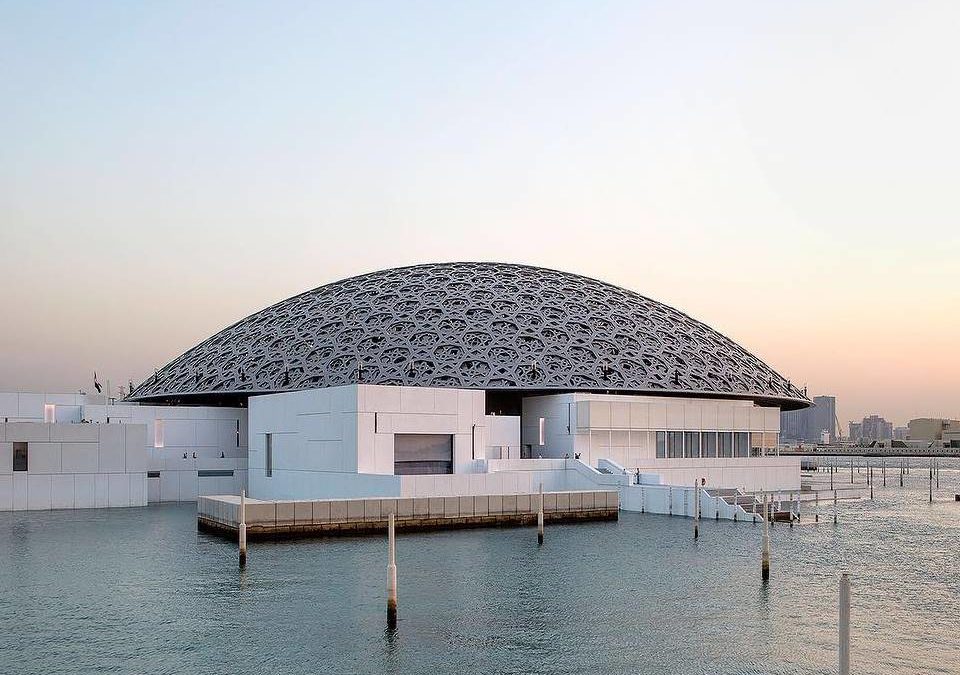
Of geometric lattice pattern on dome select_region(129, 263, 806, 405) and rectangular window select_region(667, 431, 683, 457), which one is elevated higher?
geometric lattice pattern on dome select_region(129, 263, 806, 405)

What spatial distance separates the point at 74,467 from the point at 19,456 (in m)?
2.74

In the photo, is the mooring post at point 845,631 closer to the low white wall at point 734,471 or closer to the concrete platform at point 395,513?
the concrete platform at point 395,513

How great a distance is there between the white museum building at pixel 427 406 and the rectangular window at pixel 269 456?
1.01 feet

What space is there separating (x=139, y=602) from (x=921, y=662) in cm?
1929

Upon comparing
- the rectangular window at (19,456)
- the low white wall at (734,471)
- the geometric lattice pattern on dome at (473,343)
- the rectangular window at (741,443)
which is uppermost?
the geometric lattice pattern on dome at (473,343)

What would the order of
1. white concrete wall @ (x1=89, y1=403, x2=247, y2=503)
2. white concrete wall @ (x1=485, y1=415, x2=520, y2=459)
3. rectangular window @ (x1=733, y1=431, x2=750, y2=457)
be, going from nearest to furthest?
1. white concrete wall @ (x1=485, y1=415, x2=520, y2=459)
2. white concrete wall @ (x1=89, y1=403, x2=247, y2=503)
3. rectangular window @ (x1=733, y1=431, x2=750, y2=457)

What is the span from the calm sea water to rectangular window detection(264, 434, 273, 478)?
15.8 meters

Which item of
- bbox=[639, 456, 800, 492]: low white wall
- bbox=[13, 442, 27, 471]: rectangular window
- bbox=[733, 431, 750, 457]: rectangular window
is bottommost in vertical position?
bbox=[639, 456, 800, 492]: low white wall

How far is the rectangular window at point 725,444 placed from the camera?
6659 centimetres

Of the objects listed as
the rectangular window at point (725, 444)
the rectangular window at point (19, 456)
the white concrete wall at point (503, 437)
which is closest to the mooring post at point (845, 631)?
the white concrete wall at point (503, 437)

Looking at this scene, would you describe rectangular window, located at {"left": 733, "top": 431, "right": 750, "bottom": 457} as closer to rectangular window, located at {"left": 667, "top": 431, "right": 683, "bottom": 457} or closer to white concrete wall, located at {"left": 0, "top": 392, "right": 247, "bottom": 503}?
rectangular window, located at {"left": 667, "top": 431, "right": 683, "bottom": 457}

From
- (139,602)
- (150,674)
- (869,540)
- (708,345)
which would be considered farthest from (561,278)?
(150,674)

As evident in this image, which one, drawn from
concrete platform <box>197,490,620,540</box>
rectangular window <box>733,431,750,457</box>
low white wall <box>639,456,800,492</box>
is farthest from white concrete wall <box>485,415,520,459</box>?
rectangular window <box>733,431,750,457</box>

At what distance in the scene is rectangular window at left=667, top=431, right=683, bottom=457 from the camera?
64250 millimetres
